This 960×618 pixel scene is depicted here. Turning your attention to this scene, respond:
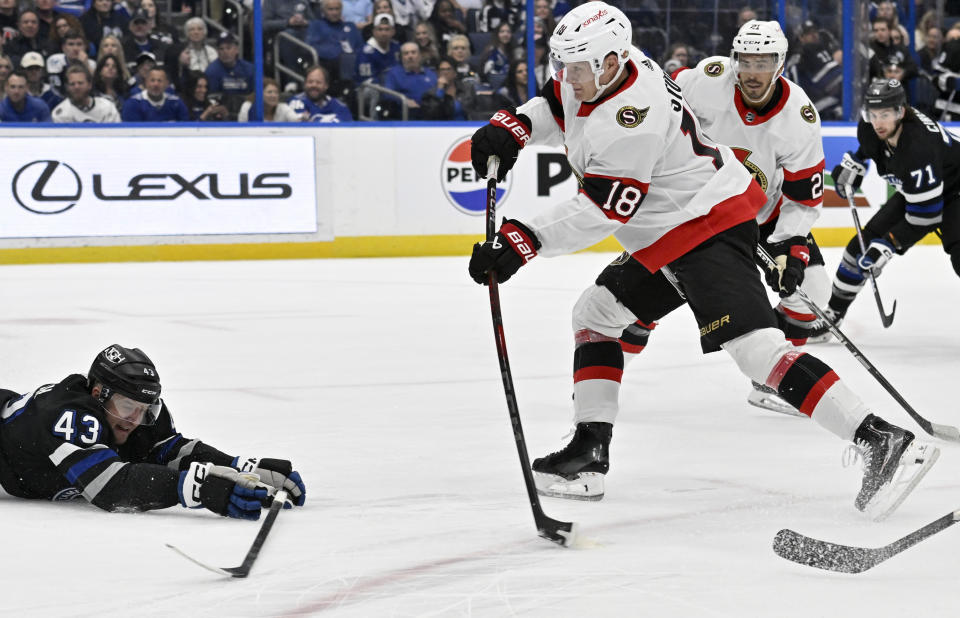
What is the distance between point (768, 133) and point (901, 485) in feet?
5.14

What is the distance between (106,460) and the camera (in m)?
2.68

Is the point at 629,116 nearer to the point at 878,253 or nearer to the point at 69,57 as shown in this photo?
the point at 878,253

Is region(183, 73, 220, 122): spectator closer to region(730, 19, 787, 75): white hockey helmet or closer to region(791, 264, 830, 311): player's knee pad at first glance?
region(791, 264, 830, 311): player's knee pad

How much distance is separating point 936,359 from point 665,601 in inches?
125

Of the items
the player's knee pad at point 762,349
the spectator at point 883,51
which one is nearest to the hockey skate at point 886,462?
the player's knee pad at point 762,349

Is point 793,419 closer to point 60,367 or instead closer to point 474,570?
point 474,570

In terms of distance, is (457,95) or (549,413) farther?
(457,95)

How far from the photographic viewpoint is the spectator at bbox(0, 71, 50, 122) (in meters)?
8.65

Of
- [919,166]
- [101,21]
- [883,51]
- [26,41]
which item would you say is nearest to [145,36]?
[101,21]

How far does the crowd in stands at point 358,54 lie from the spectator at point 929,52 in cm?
1

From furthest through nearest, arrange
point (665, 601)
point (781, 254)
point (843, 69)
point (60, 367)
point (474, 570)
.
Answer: point (843, 69)
point (60, 367)
point (781, 254)
point (474, 570)
point (665, 601)

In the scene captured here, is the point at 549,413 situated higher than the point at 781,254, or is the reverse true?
the point at 781,254

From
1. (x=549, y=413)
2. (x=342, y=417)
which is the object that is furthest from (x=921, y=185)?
(x=342, y=417)

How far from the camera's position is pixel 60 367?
4750 mm
